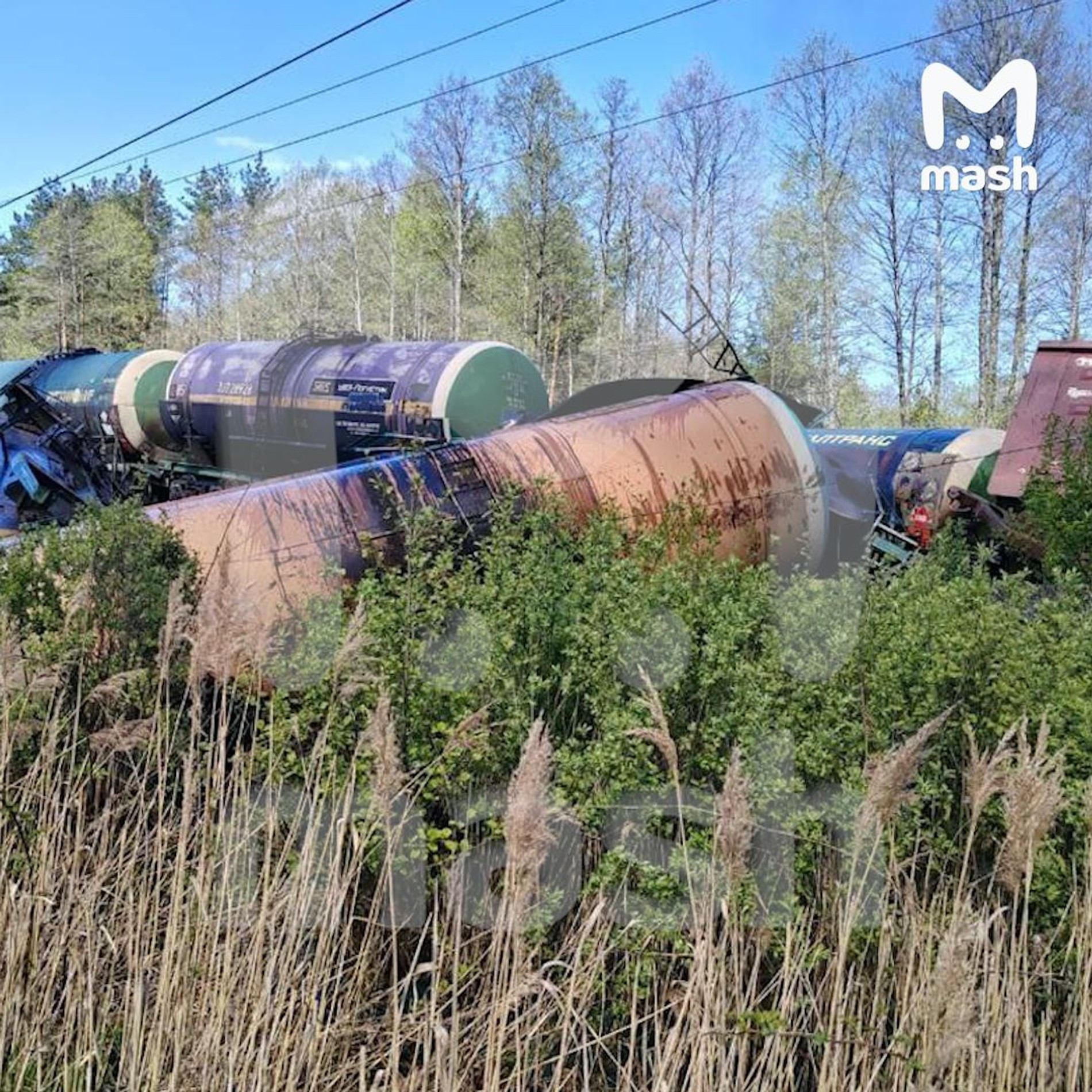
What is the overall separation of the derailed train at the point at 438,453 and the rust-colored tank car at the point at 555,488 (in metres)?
0.01

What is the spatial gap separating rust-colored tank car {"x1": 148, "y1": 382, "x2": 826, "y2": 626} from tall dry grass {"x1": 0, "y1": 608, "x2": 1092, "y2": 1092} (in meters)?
1.07

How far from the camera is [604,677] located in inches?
106

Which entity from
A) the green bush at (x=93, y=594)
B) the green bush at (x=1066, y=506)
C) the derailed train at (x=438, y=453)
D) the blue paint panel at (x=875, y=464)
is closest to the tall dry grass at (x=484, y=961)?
the green bush at (x=93, y=594)

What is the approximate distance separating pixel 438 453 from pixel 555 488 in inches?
27.7

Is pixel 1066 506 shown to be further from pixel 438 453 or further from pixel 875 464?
pixel 875 464

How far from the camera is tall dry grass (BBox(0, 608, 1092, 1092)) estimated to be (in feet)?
6.04

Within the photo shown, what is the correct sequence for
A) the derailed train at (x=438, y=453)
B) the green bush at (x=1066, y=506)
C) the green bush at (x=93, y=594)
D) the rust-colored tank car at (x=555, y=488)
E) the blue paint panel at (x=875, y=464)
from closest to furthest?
the green bush at (x=93, y=594)
the rust-colored tank car at (x=555, y=488)
the derailed train at (x=438, y=453)
the green bush at (x=1066, y=506)
the blue paint panel at (x=875, y=464)

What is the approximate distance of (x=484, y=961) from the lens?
2.52 m

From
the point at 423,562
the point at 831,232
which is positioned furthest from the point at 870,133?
the point at 423,562

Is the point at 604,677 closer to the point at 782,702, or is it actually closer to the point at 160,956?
the point at 782,702

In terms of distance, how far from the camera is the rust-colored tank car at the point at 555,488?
13.5 ft

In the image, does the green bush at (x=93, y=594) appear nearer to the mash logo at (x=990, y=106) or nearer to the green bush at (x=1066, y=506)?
the green bush at (x=1066, y=506)

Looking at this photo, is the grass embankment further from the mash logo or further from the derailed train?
the mash logo

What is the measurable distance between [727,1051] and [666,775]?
Result: 687 millimetres
